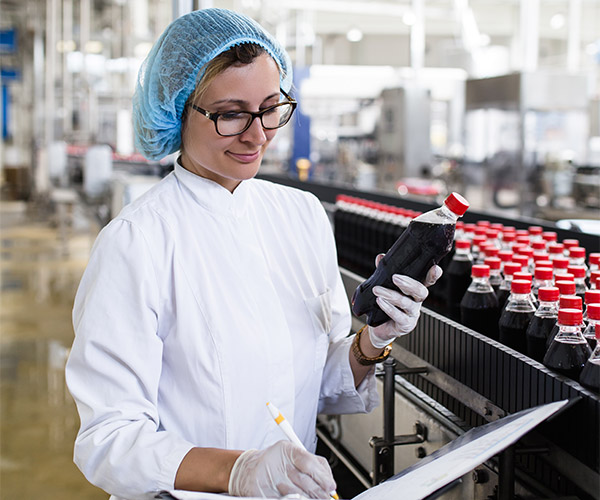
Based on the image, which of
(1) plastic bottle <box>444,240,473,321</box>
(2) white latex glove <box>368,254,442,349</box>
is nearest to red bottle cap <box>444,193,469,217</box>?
(2) white latex glove <box>368,254,442,349</box>

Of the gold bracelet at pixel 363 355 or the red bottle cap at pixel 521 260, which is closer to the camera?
the gold bracelet at pixel 363 355

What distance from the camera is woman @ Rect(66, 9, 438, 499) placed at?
1.12 m

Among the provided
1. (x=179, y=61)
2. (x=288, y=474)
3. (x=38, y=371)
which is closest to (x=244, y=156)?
(x=179, y=61)

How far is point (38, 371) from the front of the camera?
491cm

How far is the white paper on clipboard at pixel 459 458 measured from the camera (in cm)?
93

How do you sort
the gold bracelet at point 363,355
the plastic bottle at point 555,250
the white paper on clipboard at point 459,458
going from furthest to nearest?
1. the plastic bottle at point 555,250
2. the gold bracelet at point 363,355
3. the white paper on clipboard at point 459,458

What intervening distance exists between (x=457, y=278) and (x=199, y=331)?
2.70 feet

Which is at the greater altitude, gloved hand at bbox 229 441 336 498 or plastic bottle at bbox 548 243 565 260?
plastic bottle at bbox 548 243 565 260

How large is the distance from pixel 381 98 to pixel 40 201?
24.0ft

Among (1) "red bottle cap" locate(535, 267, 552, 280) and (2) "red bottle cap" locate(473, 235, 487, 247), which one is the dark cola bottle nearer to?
(1) "red bottle cap" locate(535, 267, 552, 280)

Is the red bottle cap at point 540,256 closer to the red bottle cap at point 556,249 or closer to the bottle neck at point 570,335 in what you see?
the red bottle cap at point 556,249

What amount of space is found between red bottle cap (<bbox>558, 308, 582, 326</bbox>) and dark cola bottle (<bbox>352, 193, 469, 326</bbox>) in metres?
0.22

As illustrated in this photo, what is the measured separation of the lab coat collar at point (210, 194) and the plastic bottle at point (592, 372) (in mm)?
701

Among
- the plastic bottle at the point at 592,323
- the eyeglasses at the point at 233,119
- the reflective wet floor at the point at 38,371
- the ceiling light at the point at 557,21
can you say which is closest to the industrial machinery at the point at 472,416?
the plastic bottle at the point at 592,323
